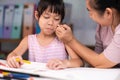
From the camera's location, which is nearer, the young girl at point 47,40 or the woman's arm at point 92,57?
the woman's arm at point 92,57

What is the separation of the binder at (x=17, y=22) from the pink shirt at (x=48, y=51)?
1.12m

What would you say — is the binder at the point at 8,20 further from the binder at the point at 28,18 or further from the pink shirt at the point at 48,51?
the pink shirt at the point at 48,51

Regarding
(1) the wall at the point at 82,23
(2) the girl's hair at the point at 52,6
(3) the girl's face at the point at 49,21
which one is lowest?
(1) the wall at the point at 82,23

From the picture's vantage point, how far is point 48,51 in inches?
46.9

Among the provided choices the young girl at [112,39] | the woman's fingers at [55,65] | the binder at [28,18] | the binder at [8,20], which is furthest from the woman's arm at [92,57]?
the binder at [8,20]

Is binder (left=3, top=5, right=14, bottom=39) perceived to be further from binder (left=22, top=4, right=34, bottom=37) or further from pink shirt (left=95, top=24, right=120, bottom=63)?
pink shirt (left=95, top=24, right=120, bottom=63)

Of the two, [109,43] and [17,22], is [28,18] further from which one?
[109,43]

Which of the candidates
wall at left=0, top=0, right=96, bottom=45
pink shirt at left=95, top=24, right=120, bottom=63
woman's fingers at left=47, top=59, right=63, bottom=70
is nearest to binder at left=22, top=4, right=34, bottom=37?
wall at left=0, top=0, right=96, bottom=45

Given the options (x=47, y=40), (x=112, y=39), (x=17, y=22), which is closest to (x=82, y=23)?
(x=17, y=22)

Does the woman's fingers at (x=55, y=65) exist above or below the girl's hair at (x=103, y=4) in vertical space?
below

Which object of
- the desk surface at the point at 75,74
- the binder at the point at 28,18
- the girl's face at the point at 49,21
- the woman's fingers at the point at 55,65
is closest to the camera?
the desk surface at the point at 75,74

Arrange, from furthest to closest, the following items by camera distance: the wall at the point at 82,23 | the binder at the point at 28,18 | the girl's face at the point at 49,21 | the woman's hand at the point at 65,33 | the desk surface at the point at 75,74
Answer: the wall at the point at 82,23 → the binder at the point at 28,18 → the girl's face at the point at 49,21 → the woman's hand at the point at 65,33 → the desk surface at the point at 75,74

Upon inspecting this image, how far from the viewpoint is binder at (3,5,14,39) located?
7.68ft

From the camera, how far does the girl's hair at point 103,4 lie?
932 mm
